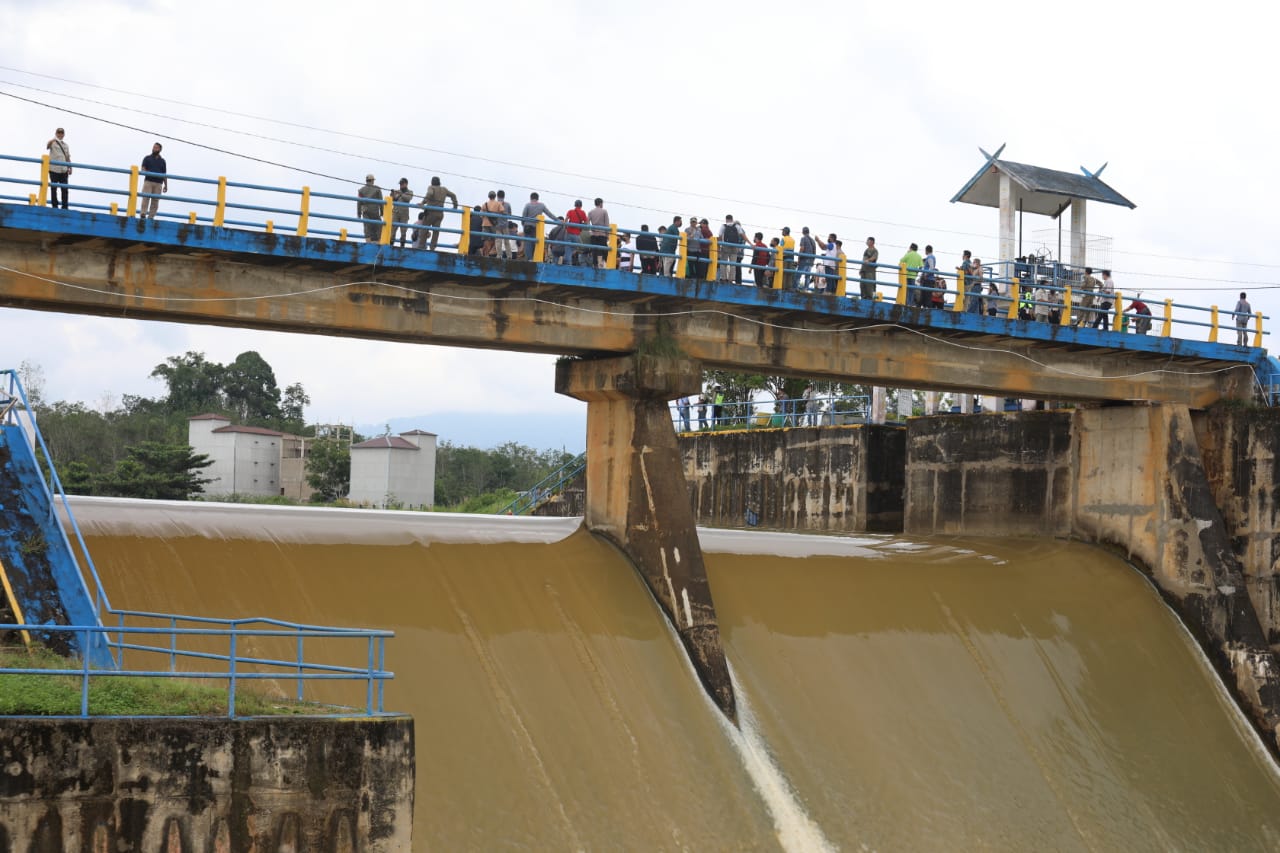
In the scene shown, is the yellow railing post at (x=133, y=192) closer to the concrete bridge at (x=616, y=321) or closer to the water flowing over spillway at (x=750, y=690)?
the concrete bridge at (x=616, y=321)

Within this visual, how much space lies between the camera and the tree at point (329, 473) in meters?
62.2

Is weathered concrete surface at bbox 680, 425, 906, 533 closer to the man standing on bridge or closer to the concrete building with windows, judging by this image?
the man standing on bridge

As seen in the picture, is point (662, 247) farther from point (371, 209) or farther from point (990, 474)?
point (990, 474)

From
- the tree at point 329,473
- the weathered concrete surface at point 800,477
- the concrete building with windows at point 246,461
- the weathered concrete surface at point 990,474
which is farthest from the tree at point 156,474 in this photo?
the weathered concrete surface at point 990,474

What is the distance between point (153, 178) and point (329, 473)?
44.0 metres

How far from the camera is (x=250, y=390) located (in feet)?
268

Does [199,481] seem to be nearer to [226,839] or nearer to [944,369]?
[944,369]

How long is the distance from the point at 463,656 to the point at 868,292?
35.8 feet

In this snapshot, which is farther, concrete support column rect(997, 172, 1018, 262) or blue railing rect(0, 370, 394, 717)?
concrete support column rect(997, 172, 1018, 262)

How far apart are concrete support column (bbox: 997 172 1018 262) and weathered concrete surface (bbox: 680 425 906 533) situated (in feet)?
16.4

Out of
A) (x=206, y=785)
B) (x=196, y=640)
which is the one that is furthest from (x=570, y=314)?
(x=206, y=785)

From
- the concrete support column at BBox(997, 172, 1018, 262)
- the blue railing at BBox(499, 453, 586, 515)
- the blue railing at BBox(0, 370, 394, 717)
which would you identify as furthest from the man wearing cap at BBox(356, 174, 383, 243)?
the concrete support column at BBox(997, 172, 1018, 262)

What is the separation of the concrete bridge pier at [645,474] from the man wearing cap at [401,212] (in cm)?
428

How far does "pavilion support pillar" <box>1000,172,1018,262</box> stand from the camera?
3400 cm
